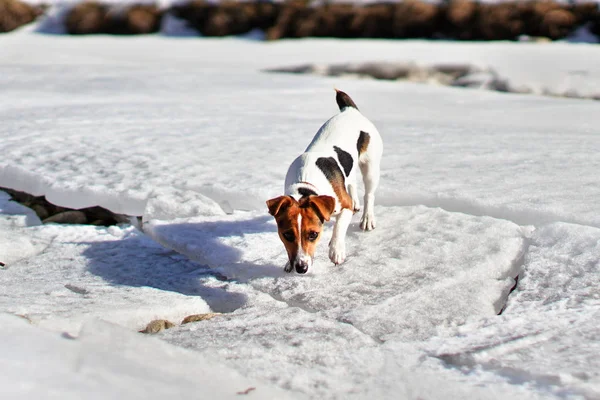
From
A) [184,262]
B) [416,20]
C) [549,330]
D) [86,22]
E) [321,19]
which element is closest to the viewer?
[549,330]

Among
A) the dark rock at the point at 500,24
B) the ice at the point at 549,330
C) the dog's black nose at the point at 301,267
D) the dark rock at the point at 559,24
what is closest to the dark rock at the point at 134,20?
the dark rock at the point at 500,24

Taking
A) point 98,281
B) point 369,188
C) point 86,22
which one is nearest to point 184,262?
point 98,281

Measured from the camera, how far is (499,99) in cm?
866

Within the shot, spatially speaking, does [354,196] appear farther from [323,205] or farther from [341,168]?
[323,205]

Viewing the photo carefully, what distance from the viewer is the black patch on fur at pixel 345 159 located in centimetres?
433

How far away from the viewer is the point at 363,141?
462cm

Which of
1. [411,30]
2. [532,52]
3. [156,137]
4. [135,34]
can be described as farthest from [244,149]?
[135,34]

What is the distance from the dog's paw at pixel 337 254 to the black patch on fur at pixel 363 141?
0.84m

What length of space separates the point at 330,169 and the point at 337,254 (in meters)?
0.51

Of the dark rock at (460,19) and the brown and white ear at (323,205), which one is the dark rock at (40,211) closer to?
the brown and white ear at (323,205)

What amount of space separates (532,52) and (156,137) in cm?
627

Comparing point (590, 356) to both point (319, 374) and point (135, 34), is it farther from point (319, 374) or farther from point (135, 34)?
point (135, 34)

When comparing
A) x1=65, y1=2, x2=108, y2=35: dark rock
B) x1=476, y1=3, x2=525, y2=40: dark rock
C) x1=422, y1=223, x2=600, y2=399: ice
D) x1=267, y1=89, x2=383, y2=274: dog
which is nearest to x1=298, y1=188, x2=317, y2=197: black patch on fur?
x1=267, y1=89, x2=383, y2=274: dog

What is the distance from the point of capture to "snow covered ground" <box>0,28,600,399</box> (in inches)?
105
